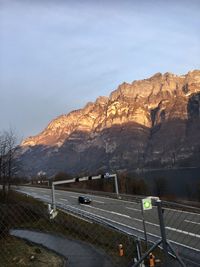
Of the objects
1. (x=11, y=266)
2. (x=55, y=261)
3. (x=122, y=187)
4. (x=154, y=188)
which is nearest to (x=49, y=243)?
(x=55, y=261)

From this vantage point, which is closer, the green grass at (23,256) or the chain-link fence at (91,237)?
the green grass at (23,256)

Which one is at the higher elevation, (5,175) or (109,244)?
(5,175)

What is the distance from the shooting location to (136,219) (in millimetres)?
31750

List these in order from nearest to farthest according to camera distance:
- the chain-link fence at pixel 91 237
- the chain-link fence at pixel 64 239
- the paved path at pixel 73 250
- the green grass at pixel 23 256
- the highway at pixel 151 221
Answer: the green grass at pixel 23 256, the chain-link fence at pixel 91 237, the chain-link fence at pixel 64 239, the paved path at pixel 73 250, the highway at pixel 151 221

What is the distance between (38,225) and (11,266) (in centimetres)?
Result: 1171

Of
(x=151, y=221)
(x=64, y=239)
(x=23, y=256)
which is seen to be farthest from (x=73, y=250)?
(x=151, y=221)

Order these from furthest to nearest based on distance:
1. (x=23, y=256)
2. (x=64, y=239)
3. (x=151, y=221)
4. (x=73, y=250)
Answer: (x=151, y=221)
(x=64, y=239)
(x=73, y=250)
(x=23, y=256)

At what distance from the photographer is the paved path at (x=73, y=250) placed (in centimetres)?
1547

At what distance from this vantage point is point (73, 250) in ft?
61.7

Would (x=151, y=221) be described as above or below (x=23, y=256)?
above

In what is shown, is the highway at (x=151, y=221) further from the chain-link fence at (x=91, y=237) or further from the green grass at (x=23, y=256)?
the green grass at (x=23, y=256)

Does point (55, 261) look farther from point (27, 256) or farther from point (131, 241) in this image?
point (131, 241)

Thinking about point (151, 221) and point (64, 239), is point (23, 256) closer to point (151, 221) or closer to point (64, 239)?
point (64, 239)

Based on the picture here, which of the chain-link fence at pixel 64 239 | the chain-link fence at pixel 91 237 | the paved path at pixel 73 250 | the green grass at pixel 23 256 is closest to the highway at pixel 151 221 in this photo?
the chain-link fence at pixel 91 237
